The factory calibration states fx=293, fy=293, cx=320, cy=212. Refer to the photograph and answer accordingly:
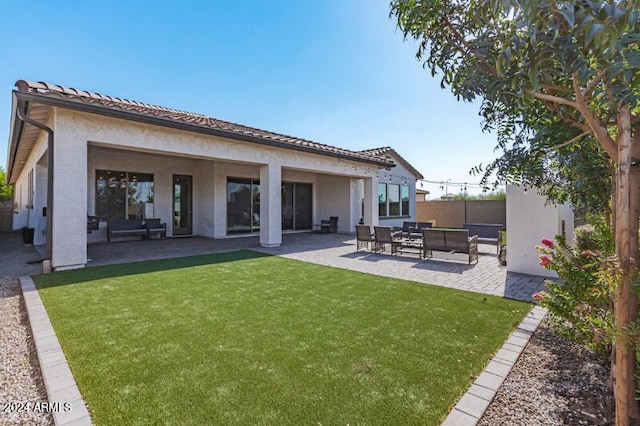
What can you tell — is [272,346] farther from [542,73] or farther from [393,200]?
[393,200]

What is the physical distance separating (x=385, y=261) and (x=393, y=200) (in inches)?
440

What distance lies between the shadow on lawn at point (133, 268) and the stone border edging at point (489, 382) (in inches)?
265

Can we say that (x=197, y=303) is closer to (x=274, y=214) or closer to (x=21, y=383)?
(x=21, y=383)

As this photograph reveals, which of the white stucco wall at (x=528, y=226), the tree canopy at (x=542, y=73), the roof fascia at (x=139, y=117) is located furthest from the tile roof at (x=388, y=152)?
the tree canopy at (x=542, y=73)

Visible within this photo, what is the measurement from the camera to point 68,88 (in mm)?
7250

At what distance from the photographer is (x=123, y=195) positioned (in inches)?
480

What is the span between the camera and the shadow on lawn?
6.00 meters

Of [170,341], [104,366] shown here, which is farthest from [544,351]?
[104,366]

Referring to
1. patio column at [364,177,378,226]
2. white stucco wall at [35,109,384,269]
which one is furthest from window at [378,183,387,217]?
patio column at [364,177,378,226]

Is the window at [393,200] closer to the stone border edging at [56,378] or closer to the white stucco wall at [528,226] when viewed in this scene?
the white stucco wall at [528,226]

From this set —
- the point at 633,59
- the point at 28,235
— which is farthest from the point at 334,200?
the point at 633,59

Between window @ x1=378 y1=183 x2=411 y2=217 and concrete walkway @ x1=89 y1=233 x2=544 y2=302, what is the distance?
6.80 m

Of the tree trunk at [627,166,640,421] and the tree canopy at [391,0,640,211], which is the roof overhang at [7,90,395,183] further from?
the tree trunk at [627,166,640,421]

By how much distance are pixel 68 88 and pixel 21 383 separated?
7364mm
